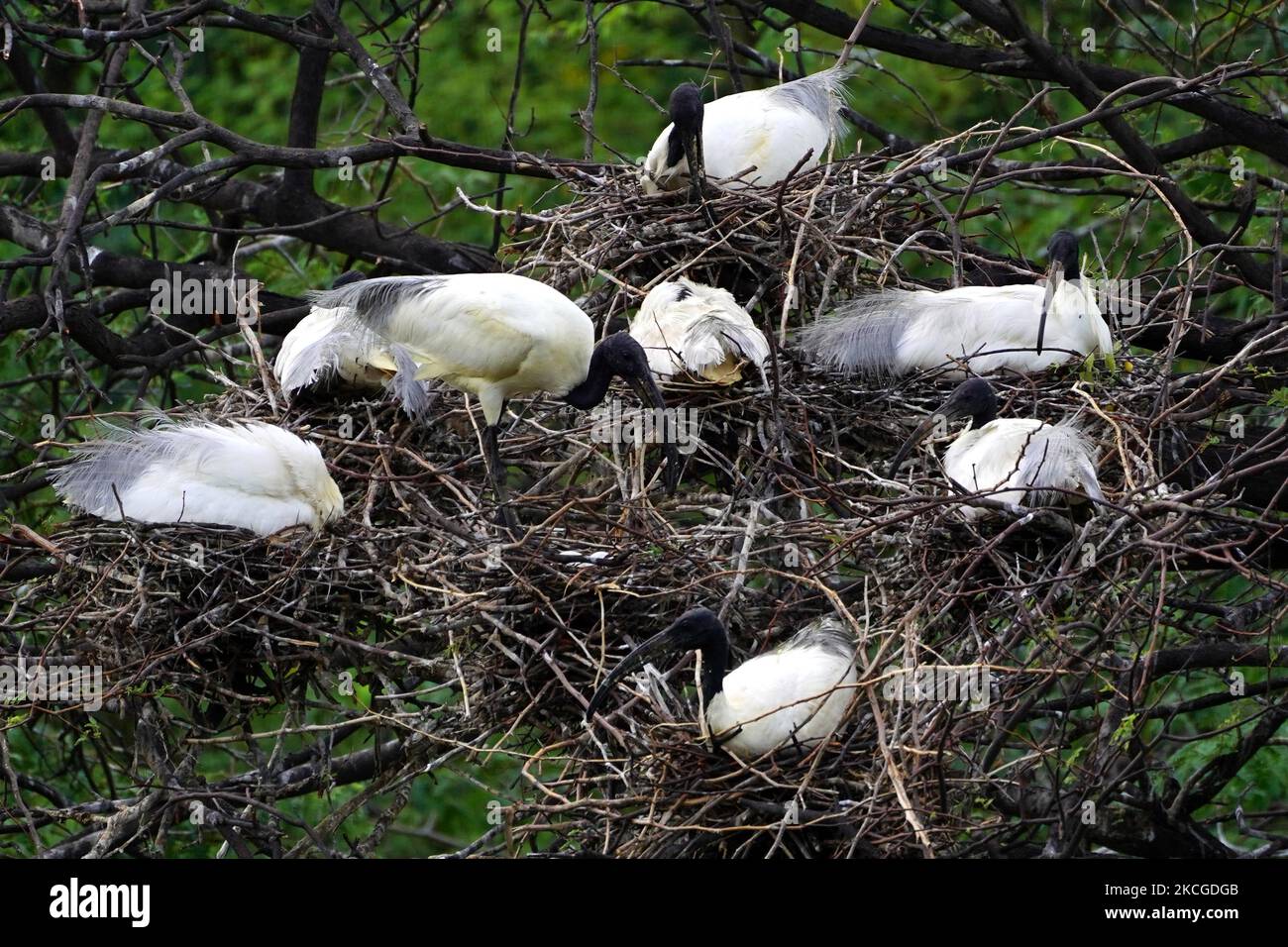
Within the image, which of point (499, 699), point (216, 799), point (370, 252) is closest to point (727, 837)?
point (499, 699)

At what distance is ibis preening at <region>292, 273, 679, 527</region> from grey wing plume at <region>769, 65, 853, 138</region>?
1990 mm

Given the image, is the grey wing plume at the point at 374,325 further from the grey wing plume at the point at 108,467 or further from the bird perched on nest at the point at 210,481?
the grey wing plume at the point at 108,467

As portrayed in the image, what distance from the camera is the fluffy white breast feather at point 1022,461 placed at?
215 inches

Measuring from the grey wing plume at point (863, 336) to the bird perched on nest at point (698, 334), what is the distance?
0.22 meters

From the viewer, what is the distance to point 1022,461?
5.69 metres

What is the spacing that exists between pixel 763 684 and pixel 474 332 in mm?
1936

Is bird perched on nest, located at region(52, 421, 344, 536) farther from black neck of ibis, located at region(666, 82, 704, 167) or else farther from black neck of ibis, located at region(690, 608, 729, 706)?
black neck of ibis, located at region(666, 82, 704, 167)

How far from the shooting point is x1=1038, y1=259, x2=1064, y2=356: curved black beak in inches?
255

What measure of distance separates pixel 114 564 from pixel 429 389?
156 cm

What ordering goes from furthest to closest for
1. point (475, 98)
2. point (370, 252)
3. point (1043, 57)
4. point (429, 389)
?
1. point (475, 98)
2. point (370, 252)
3. point (1043, 57)
4. point (429, 389)

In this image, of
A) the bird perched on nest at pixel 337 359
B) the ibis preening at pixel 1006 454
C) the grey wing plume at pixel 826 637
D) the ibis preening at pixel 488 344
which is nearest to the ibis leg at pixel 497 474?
the ibis preening at pixel 488 344

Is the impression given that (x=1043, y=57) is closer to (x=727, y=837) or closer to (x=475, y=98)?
(x=727, y=837)

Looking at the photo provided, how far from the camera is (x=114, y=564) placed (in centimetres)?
581
